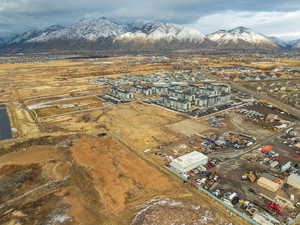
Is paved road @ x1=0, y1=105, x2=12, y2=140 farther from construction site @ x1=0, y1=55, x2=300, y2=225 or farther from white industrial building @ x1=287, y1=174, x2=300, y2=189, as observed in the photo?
white industrial building @ x1=287, y1=174, x2=300, y2=189

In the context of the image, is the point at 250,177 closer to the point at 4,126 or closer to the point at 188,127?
the point at 188,127

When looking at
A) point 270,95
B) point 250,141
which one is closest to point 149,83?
point 270,95

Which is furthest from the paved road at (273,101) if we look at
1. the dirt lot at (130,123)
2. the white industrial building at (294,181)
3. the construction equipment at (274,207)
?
the construction equipment at (274,207)

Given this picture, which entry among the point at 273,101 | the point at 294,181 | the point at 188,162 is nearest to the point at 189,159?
the point at 188,162

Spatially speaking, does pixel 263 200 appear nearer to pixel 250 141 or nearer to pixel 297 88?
pixel 250 141

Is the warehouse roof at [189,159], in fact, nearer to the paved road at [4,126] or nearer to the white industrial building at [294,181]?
the white industrial building at [294,181]

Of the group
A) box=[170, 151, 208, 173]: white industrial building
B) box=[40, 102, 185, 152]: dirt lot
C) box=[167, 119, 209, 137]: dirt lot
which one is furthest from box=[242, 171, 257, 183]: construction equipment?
box=[40, 102, 185, 152]: dirt lot

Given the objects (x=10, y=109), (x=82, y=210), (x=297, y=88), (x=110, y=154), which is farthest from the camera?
(x=297, y=88)
